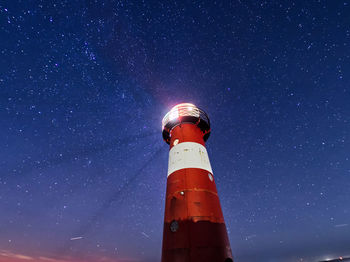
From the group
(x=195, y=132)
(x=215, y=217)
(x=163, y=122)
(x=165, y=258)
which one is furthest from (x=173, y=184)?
(x=163, y=122)

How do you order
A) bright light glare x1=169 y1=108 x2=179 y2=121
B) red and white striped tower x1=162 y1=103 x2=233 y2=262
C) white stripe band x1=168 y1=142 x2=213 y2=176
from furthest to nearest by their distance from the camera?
bright light glare x1=169 y1=108 x2=179 y2=121 < white stripe band x1=168 y1=142 x2=213 y2=176 < red and white striped tower x1=162 y1=103 x2=233 y2=262

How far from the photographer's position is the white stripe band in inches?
307

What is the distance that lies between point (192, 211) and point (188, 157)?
7.78 ft

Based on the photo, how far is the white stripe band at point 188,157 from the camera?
7.81 metres

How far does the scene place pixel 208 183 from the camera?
7.36 metres

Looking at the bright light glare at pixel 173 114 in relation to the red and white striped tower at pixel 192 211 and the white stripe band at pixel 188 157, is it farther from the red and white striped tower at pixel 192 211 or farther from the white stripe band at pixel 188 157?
the white stripe band at pixel 188 157

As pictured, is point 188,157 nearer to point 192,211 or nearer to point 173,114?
point 192,211

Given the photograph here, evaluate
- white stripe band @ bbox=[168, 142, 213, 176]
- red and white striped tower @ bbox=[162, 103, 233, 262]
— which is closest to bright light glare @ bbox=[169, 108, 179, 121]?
red and white striped tower @ bbox=[162, 103, 233, 262]

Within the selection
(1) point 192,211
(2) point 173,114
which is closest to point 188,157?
(1) point 192,211

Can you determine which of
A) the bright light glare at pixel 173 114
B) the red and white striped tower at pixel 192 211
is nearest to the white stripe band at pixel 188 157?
the red and white striped tower at pixel 192 211

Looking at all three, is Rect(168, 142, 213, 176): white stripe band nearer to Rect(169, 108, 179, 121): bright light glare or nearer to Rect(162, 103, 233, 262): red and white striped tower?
Rect(162, 103, 233, 262): red and white striped tower

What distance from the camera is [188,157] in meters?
7.99

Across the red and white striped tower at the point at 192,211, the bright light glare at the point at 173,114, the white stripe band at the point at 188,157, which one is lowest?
the red and white striped tower at the point at 192,211

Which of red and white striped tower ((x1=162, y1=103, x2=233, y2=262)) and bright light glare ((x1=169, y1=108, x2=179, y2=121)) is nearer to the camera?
red and white striped tower ((x1=162, y1=103, x2=233, y2=262))
